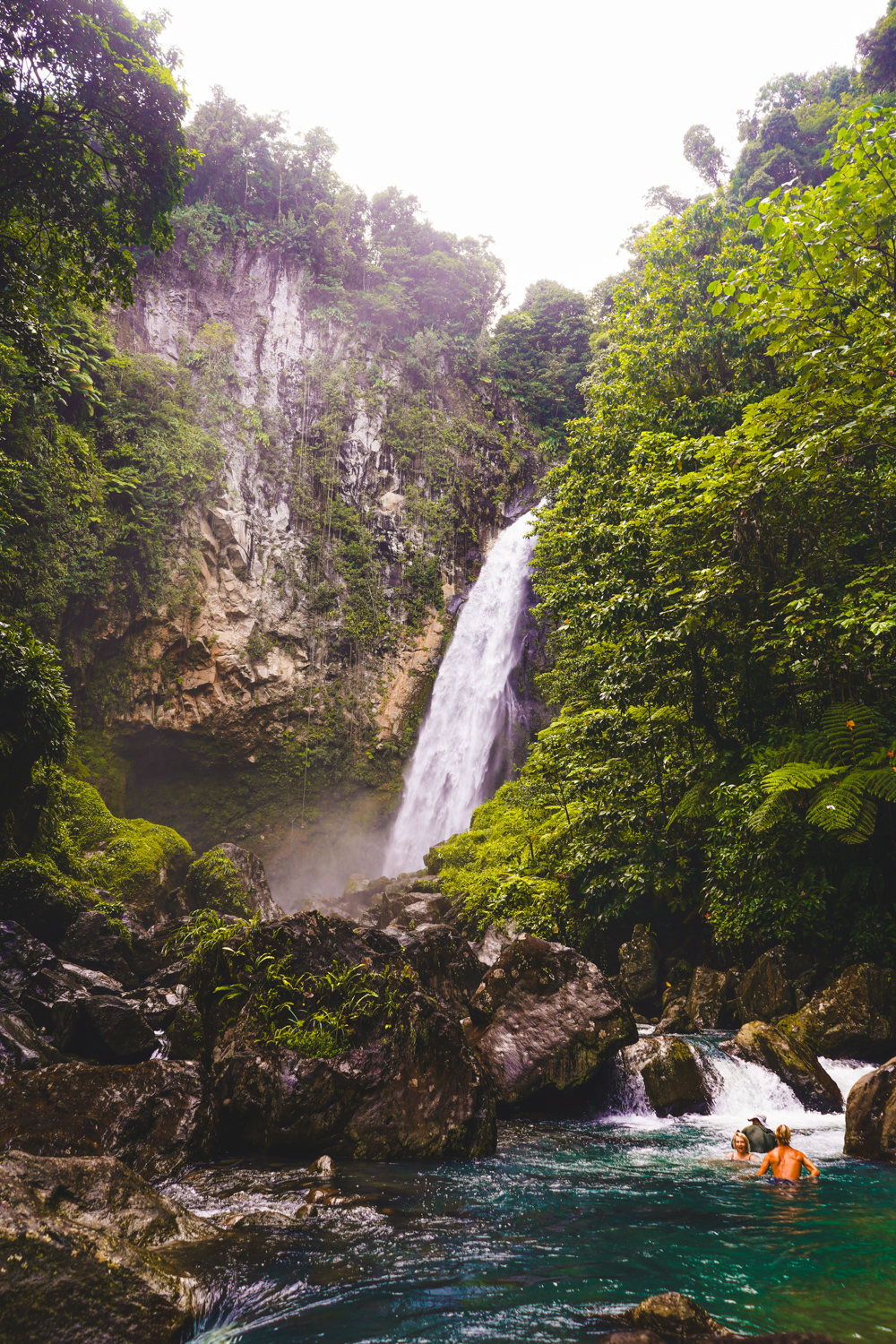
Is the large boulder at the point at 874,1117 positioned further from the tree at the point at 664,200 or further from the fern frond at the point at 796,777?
the tree at the point at 664,200

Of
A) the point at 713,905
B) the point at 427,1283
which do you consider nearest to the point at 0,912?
the point at 427,1283

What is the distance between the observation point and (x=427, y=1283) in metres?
3.09

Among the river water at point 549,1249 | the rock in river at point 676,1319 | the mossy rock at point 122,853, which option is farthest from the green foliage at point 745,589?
the mossy rock at point 122,853

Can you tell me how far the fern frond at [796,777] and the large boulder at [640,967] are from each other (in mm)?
5927

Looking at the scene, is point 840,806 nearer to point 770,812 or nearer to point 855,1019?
point 770,812

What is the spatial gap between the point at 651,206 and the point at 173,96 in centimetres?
2542

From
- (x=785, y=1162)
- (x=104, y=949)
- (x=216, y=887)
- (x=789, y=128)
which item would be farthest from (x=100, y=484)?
(x=789, y=128)

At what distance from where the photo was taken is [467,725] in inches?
903

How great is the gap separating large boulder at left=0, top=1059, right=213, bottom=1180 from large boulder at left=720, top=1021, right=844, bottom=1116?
17.9 ft

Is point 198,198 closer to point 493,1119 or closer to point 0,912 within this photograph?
point 0,912

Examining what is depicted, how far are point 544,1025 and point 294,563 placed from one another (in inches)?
782

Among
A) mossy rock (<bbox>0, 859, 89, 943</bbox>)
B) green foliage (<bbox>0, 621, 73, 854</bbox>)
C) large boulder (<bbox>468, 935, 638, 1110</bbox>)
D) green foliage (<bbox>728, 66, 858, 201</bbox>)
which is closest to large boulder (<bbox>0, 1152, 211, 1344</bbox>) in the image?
large boulder (<bbox>468, 935, 638, 1110</bbox>)

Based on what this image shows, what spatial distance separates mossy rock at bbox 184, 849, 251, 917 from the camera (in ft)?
50.6

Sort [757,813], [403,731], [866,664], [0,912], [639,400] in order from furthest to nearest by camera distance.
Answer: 1. [403,731]
2. [639,400]
3. [0,912]
4. [866,664]
5. [757,813]
